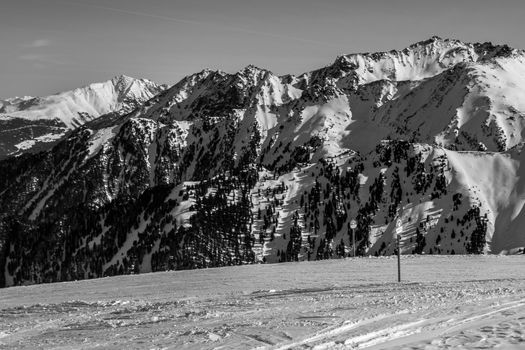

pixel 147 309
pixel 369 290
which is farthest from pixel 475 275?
pixel 147 309

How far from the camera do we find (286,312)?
2312 cm

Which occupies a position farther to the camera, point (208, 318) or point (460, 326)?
point (208, 318)

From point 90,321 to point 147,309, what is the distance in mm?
2984

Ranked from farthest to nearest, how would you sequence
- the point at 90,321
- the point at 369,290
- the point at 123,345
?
the point at 369,290, the point at 90,321, the point at 123,345

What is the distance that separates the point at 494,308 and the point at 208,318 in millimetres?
9703

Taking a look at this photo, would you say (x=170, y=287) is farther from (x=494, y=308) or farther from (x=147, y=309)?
(x=494, y=308)

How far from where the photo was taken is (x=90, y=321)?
83.1ft

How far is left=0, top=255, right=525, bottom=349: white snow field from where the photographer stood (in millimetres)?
17359

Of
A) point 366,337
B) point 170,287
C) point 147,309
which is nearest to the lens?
point 366,337

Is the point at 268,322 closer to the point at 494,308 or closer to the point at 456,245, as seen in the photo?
the point at 494,308

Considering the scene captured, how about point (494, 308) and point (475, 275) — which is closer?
point (494, 308)

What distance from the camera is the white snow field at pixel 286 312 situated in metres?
17.4

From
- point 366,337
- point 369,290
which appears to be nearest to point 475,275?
point 369,290

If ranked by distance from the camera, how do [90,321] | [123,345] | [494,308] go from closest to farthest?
[123,345] < [494,308] < [90,321]
